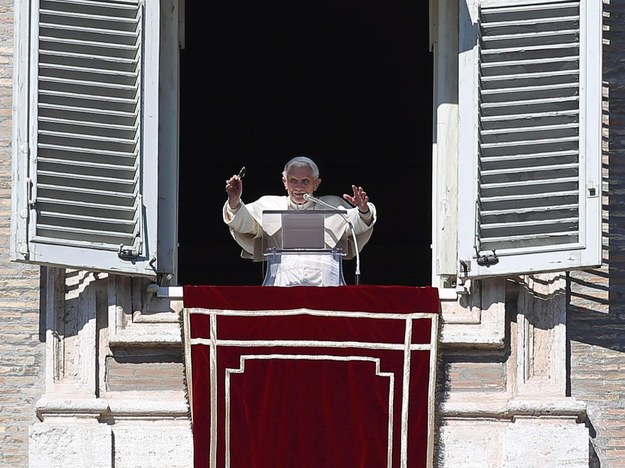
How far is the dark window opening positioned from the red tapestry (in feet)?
12.2

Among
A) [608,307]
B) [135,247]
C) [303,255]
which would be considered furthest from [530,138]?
[135,247]

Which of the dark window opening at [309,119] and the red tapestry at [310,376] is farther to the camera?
the dark window opening at [309,119]

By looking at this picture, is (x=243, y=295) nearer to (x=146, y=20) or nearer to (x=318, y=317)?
(x=318, y=317)

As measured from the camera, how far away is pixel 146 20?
10633 mm

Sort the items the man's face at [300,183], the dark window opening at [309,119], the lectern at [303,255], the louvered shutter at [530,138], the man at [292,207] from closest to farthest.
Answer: the louvered shutter at [530,138], the lectern at [303,255], the man at [292,207], the man's face at [300,183], the dark window opening at [309,119]

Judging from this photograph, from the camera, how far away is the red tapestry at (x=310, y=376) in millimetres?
10375

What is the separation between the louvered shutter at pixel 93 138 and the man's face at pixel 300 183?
38.2 inches

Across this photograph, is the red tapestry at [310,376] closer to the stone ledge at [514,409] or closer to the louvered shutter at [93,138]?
the stone ledge at [514,409]

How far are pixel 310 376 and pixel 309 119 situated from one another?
189 inches

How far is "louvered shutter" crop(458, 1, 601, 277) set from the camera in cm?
1050

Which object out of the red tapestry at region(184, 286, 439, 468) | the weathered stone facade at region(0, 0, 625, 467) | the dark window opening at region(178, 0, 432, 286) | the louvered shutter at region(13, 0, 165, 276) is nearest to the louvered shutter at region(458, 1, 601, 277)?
the weathered stone facade at region(0, 0, 625, 467)

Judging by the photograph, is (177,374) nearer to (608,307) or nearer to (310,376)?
(310,376)

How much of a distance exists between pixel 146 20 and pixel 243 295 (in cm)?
125

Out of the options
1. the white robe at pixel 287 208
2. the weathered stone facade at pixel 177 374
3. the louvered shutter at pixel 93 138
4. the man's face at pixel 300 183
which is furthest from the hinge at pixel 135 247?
the man's face at pixel 300 183
